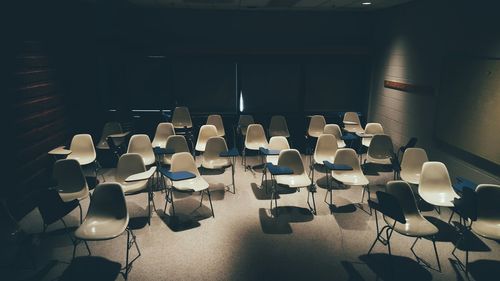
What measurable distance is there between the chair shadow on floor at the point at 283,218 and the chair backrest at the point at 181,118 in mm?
3625

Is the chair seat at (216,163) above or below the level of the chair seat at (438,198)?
above

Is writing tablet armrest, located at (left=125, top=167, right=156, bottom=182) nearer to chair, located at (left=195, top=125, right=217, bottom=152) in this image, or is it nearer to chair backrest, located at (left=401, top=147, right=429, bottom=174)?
chair, located at (left=195, top=125, right=217, bottom=152)

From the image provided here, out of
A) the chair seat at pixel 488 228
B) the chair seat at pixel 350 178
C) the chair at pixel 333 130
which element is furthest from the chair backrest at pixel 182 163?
A: the chair seat at pixel 488 228

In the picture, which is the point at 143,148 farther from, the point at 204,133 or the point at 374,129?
the point at 374,129

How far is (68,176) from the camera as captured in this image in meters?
5.04

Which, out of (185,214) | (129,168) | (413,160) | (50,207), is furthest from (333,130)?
(50,207)

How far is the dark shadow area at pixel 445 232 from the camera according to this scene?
15.8 feet

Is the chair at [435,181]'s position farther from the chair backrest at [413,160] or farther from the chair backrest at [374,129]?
the chair backrest at [374,129]

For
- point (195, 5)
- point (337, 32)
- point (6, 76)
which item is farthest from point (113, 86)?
point (337, 32)

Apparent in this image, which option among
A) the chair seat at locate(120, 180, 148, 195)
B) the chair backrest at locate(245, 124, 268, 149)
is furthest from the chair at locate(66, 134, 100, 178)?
the chair backrest at locate(245, 124, 268, 149)

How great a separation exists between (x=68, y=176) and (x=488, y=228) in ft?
18.1

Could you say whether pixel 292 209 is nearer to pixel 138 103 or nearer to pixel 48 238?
pixel 48 238

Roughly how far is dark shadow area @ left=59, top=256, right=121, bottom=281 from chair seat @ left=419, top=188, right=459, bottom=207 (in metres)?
4.06

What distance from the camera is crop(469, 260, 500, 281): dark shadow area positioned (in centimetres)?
400
